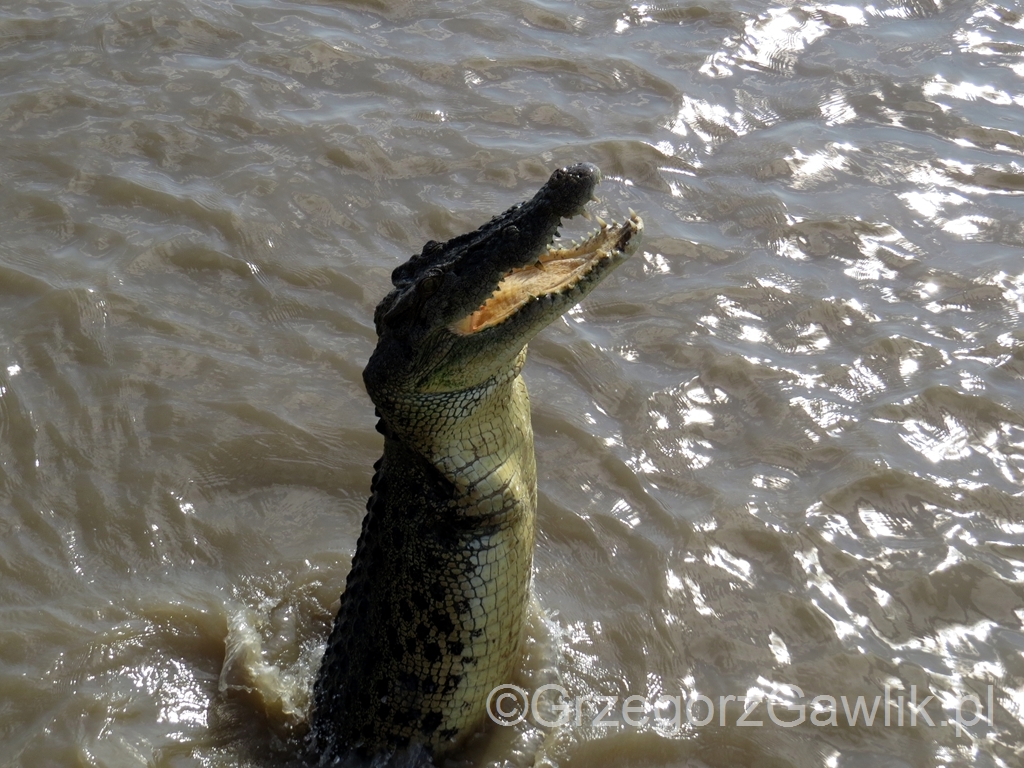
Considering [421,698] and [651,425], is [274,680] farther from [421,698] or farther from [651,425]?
[651,425]

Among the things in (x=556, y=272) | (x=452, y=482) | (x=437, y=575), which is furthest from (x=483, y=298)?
(x=437, y=575)

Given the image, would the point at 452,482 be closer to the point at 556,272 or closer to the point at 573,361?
the point at 556,272

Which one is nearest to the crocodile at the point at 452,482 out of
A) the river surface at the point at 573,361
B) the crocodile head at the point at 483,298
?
the crocodile head at the point at 483,298

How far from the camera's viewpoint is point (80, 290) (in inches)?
193

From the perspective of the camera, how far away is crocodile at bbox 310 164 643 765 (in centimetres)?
304

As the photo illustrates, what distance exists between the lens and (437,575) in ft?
10.2

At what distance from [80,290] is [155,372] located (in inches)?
25.4

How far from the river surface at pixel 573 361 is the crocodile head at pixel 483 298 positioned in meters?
1.13

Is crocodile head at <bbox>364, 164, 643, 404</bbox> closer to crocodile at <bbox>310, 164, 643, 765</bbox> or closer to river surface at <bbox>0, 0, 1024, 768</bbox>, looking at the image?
crocodile at <bbox>310, 164, 643, 765</bbox>

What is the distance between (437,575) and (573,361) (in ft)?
6.14

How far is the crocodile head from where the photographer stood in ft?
9.84

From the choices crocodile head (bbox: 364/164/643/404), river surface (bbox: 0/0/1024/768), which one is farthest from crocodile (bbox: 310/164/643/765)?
river surface (bbox: 0/0/1024/768)

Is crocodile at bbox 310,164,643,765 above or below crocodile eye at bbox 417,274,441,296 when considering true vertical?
below

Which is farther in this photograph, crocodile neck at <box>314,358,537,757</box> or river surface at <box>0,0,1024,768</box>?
river surface at <box>0,0,1024,768</box>
